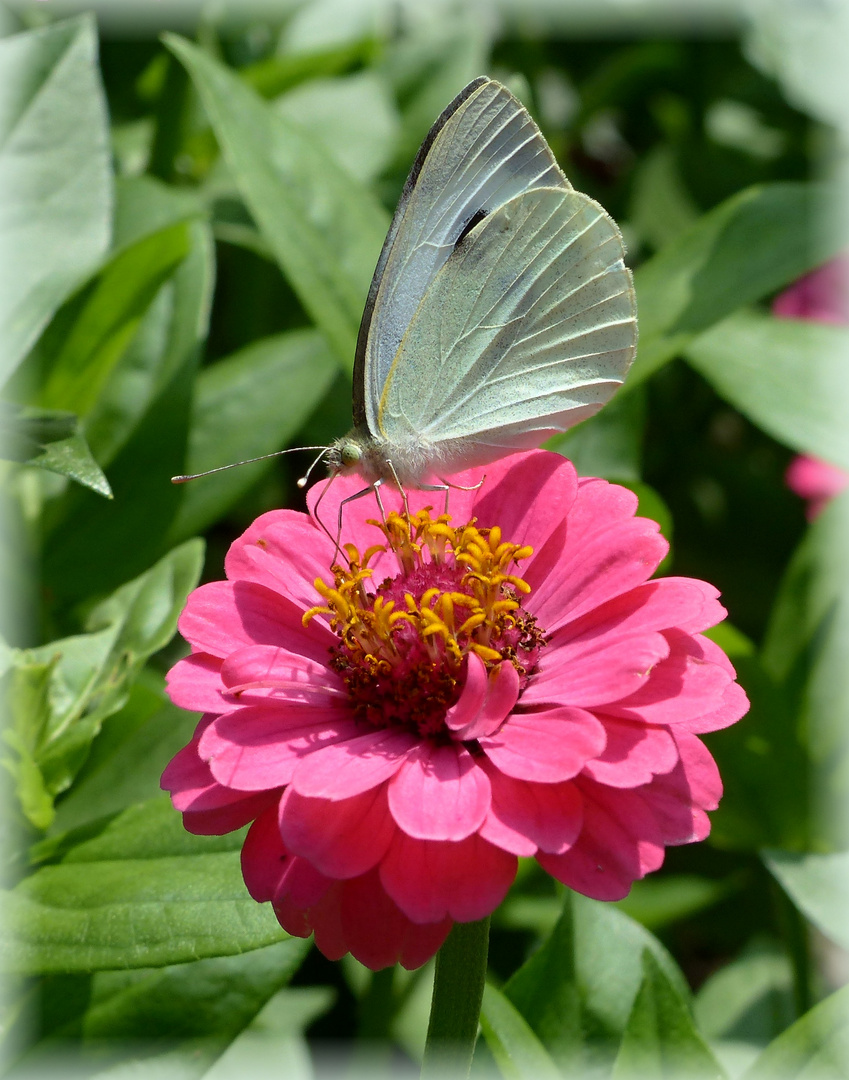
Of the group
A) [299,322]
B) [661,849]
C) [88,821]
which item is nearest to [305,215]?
[299,322]

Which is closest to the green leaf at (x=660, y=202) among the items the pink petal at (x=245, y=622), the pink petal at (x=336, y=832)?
the pink petal at (x=245, y=622)

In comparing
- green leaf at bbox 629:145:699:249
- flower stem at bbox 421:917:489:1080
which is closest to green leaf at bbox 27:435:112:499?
flower stem at bbox 421:917:489:1080

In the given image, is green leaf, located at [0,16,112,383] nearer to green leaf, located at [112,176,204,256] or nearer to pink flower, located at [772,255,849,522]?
green leaf, located at [112,176,204,256]

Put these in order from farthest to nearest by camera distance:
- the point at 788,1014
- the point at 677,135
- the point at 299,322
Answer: the point at 677,135
the point at 299,322
the point at 788,1014

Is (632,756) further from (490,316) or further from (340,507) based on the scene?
(490,316)

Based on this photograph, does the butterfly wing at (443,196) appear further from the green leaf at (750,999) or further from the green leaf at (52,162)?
the green leaf at (750,999)

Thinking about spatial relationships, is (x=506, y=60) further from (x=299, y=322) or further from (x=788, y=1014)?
(x=788, y=1014)

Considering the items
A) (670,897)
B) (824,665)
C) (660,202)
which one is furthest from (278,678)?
(660,202)
